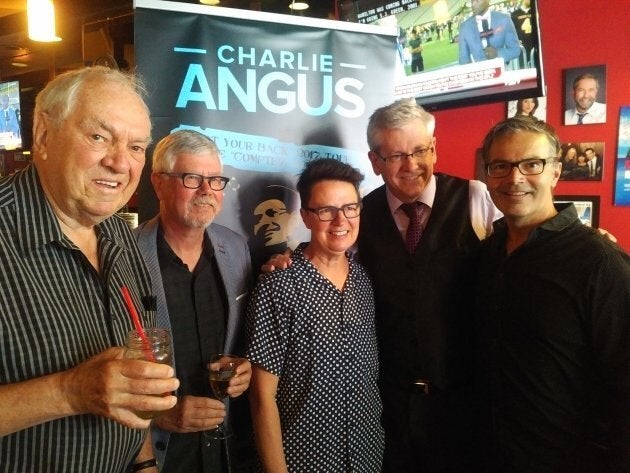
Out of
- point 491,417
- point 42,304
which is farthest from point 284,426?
point 42,304

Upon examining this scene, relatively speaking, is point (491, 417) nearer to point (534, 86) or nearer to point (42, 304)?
point (42, 304)

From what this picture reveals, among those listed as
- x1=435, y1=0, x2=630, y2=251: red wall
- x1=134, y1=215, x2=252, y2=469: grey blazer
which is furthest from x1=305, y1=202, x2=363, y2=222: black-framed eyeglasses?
x1=435, y1=0, x2=630, y2=251: red wall

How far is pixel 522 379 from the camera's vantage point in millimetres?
1724

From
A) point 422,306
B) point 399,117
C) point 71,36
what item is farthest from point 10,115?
point 422,306

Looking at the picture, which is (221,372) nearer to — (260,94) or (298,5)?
(260,94)

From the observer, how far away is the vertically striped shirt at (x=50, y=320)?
1136mm

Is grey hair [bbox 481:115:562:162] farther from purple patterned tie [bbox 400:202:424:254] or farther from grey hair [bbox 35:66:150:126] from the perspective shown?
grey hair [bbox 35:66:150:126]

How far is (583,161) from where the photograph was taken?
3377 millimetres

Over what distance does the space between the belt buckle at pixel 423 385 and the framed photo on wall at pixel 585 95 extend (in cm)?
231

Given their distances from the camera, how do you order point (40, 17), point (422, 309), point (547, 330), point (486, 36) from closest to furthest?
point (547, 330), point (422, 309), point (486, 36), point (40, 17)

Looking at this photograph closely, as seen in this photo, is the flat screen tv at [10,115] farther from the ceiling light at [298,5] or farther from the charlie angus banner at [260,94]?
the charlie angus banner at [260,94]

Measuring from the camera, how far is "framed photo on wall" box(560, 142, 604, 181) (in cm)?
333

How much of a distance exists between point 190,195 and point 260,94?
31.0 inches

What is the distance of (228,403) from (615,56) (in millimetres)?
3165
